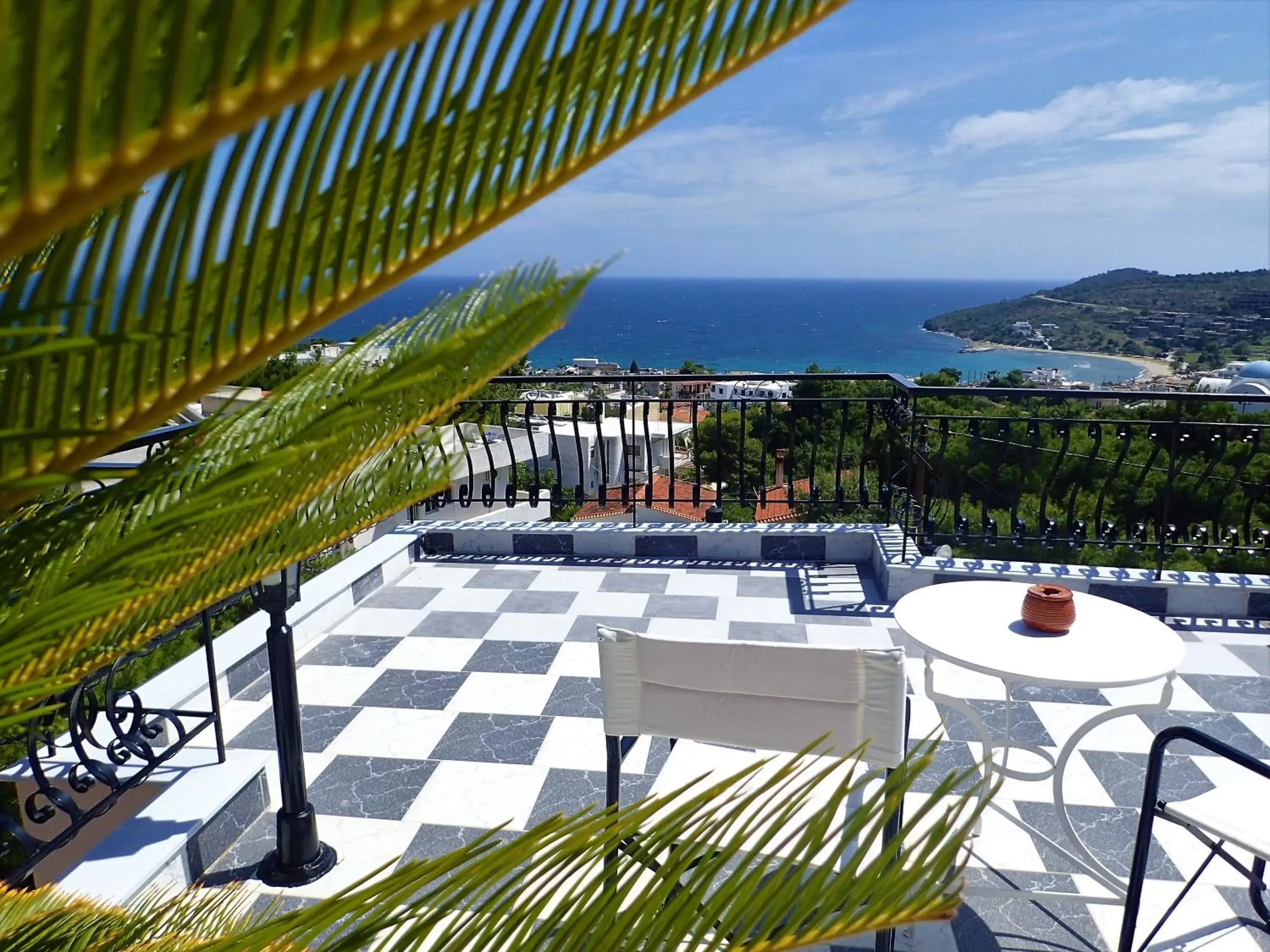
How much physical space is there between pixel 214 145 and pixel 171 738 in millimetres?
3293

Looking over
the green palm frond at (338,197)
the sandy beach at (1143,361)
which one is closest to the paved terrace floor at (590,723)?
the green palm frond at (338,197)

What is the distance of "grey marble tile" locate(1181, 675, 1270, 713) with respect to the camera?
3553 millimetres

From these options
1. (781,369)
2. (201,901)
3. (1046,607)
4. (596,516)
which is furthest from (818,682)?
(781,369)

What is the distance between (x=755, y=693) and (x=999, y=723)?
206 centimetres

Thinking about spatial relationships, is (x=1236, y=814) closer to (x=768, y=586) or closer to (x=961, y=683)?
(x=961, y=683)

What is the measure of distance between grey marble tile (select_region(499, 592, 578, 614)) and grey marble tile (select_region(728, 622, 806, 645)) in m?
0.97

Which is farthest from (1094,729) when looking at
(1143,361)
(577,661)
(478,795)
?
(1143,361)

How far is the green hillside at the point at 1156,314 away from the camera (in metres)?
25.3

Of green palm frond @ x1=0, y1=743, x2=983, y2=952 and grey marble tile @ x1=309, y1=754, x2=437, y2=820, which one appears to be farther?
grey marble tile @ x1=309, y1=754, x2=437, y2=820

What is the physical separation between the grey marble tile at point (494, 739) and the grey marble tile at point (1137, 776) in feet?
6.93

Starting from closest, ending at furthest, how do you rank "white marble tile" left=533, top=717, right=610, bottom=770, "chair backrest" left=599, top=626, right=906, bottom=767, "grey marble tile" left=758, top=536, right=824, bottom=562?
"chair backrest" left=599, top=626, right=906, bottom=767 < "white marble tile" left=533, top=717, right=610, bottom=770 < "grey marble tile" left=758, top=536, right=824, bottom=562

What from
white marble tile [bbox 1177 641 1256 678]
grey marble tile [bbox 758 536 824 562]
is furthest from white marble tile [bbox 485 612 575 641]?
white marble tile [bbox 1177 641 1256 678]

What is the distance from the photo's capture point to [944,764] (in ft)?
10.6

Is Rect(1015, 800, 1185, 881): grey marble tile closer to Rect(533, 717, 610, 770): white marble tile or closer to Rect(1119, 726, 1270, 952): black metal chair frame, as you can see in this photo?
Rect(1119, 726, 1270, 952): black metal chair frame
